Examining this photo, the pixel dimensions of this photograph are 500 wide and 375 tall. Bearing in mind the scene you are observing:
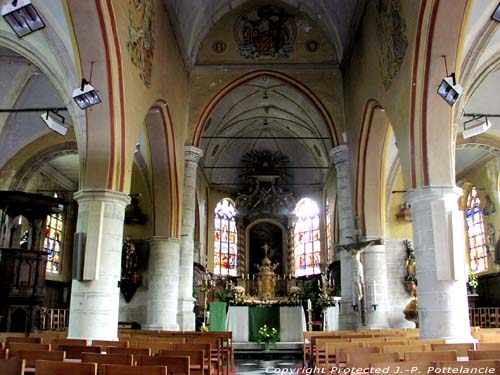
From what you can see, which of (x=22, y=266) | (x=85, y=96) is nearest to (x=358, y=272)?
(x=85, y=96)

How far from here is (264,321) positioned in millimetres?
15195

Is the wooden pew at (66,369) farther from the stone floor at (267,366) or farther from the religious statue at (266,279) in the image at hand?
the religious statue at (266,279)

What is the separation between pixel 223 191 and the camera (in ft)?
90.5

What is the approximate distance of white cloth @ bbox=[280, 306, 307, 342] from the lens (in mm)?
15078

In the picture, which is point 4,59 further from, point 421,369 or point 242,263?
point 242,263

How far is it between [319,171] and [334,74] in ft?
33.2

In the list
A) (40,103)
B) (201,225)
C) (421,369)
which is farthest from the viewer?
(201,225)

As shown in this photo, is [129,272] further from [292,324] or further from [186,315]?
[292,324]

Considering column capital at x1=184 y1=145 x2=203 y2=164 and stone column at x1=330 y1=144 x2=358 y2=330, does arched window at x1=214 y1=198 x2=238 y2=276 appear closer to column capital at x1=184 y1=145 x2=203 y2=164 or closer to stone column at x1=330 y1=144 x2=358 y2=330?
column capital at x1=184 y1=145 x2=203 y2=164

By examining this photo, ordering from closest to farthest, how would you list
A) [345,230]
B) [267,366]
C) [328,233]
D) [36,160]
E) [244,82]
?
[267,366], [345,230], [36,160], [244,82], [328,233]

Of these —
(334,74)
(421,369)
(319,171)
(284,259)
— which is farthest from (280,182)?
(421,369)

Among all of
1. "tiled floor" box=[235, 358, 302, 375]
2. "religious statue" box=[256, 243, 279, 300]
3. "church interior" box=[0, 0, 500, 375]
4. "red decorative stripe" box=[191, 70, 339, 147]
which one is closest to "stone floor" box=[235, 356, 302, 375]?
"tiled floor" box=[235, 358, 302, 375]

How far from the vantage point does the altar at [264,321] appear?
15.1 metres

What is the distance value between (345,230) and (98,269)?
842cm
